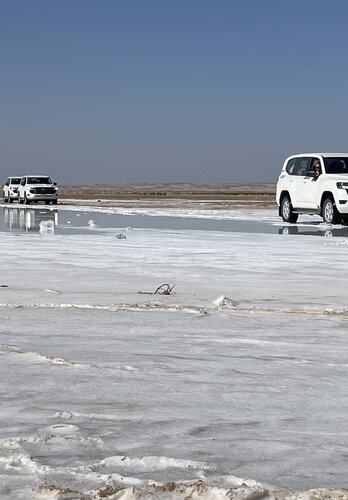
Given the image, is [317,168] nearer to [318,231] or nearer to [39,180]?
[318,231]

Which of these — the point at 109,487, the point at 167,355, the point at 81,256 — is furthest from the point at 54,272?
the point at 109,487

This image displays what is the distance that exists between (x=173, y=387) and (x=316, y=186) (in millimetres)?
20435

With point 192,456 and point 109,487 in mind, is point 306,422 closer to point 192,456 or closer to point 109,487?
point 192,456

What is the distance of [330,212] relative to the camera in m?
24.7

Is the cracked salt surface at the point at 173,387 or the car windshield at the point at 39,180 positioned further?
the car windshield at the point at 39,180

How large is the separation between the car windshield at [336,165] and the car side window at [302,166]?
678mm

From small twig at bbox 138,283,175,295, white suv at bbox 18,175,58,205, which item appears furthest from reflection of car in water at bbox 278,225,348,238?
white suv at bbox 18,175,58,205

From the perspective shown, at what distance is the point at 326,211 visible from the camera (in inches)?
981

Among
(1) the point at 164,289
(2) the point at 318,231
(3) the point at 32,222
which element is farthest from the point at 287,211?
(1) the point at 164,289

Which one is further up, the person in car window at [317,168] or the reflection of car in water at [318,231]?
the person in car window at [317,168]

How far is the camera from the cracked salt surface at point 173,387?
3.37m

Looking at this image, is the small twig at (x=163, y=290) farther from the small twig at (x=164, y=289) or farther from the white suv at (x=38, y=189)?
the white suv at (x=38, y=189)

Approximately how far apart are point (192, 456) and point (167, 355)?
7.20ft

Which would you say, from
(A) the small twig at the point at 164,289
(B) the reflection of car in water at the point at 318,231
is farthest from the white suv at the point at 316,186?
(A) the small twig at the point at 164,289
